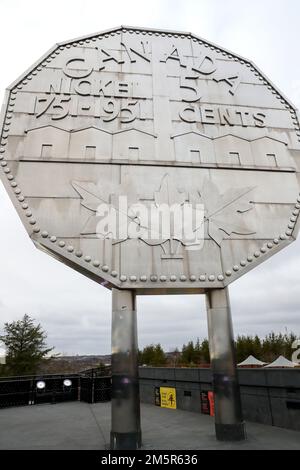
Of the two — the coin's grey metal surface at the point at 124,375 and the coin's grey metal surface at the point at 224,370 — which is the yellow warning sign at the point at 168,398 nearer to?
the coin's grey metal surface at the point at 224,370

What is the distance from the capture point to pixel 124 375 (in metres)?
6.72

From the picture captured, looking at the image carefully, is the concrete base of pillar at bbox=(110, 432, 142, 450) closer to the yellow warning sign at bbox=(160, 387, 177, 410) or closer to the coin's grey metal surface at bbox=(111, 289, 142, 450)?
the coin's grey metal surface at bbox=(111, 289, 142, 450)

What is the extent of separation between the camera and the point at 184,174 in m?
8.38

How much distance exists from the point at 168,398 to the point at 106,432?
227 inches

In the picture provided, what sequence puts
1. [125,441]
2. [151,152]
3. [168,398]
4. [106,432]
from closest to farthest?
[125,441] < [106,432] < [151,152] < [168,398]

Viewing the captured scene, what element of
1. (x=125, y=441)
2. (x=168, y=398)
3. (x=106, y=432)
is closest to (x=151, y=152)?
(x=125, y=441)

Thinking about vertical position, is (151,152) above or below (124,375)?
above

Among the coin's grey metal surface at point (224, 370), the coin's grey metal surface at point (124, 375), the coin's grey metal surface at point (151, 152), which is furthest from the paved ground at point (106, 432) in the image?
the coin's grey metal surface at point (151, 152)

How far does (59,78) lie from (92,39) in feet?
6.99

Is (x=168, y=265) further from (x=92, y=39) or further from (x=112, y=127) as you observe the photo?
(x=92, y=39)

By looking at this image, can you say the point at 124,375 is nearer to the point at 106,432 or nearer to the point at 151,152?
the point at 106,432

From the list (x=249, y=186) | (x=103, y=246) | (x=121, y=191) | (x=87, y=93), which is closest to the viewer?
(x=103, y=246)

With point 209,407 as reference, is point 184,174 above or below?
above
